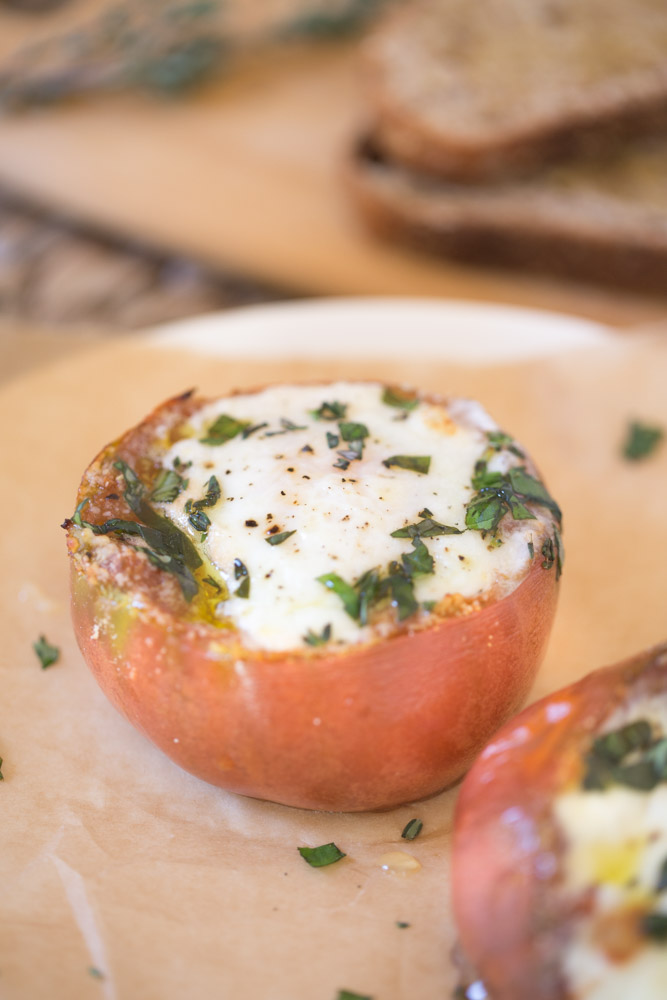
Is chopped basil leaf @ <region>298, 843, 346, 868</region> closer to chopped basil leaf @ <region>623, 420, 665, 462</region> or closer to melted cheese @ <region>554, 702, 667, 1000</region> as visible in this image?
melted cheese @ <region>554, 702, 667, 1000</region>

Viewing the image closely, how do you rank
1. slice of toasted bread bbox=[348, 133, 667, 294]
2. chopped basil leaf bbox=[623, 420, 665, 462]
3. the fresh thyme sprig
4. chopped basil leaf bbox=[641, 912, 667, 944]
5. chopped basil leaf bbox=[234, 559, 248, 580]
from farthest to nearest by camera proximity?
the fresh thyme sprig
slice of toasted bread bbox=[348, 133, 667, 294]
chopped basil leaf bbox=[623, 420, 665, 462]
chopped basil leaf bbox=[234, 559, 248, 580]
chopped basil leaf bbox=[641, 912, 667, 944]

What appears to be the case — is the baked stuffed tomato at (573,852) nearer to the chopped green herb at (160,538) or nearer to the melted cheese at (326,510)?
the melted cheese at (326,510)

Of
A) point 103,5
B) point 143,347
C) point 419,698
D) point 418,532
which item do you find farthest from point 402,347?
point 103,5

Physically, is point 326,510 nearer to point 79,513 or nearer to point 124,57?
point 79,513

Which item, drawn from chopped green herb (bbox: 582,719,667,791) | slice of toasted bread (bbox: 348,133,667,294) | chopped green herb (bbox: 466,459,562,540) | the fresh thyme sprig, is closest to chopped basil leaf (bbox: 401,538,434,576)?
chopped green herb (bbox: 466,459,562,540)

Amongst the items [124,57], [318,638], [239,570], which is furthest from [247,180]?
[318,638]
